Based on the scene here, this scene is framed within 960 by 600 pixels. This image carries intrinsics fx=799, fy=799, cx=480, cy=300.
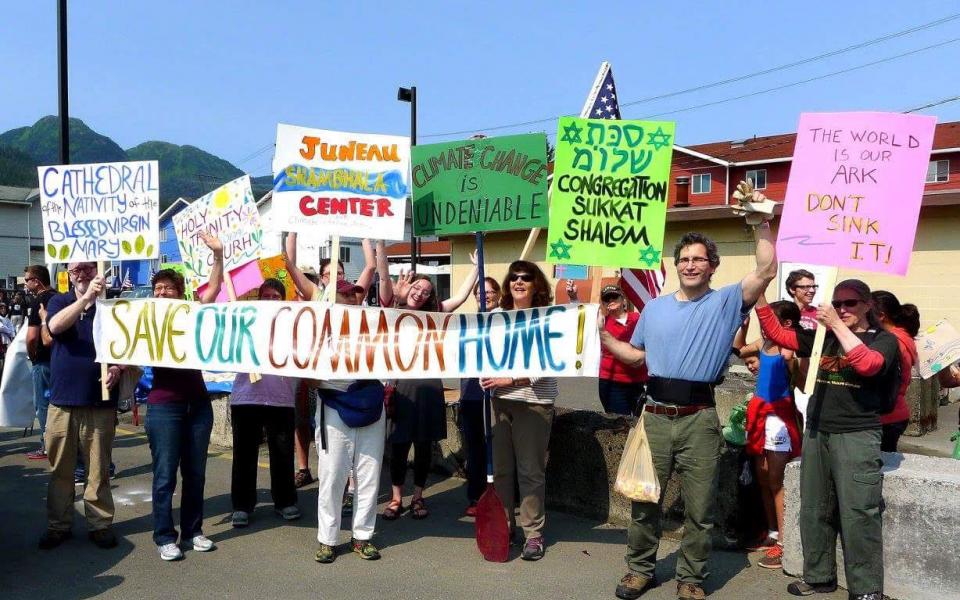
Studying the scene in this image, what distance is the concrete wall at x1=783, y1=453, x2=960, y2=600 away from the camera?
445 cm

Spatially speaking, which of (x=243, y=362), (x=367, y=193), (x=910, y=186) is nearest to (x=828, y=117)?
(x=910, y=186)

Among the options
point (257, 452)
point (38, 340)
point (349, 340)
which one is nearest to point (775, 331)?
point (349, 340)

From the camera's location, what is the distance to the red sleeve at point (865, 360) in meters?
4.32

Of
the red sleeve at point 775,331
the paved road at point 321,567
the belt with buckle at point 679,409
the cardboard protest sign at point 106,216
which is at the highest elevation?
the cardboard protest sign at point 106,216

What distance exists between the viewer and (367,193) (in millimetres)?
5684

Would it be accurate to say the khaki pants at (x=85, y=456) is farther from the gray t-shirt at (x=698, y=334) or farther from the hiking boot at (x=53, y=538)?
the gray t-shirt at (x=698, y=334)

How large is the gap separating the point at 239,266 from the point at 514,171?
332 cm

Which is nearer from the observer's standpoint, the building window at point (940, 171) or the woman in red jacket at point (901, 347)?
the woman in red jacket at point (901, 347)

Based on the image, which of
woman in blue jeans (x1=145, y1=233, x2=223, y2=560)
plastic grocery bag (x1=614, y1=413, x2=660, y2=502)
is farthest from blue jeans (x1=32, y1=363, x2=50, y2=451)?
plastic grocery bag (x1=614, y1=413, x2=660, y2=502)

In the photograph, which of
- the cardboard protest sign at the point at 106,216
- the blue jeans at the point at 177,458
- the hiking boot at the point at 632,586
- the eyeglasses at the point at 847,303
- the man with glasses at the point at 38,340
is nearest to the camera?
the eyeglasses at the point at 847,303

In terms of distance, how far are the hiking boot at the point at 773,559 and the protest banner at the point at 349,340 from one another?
5.61 feet

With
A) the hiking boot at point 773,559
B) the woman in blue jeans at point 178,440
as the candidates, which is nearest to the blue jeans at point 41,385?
the woman in blue jeans at point 178,440

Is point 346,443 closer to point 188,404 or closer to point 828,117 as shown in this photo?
point 188,404

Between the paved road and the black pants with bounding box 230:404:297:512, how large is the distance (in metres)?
0.20
